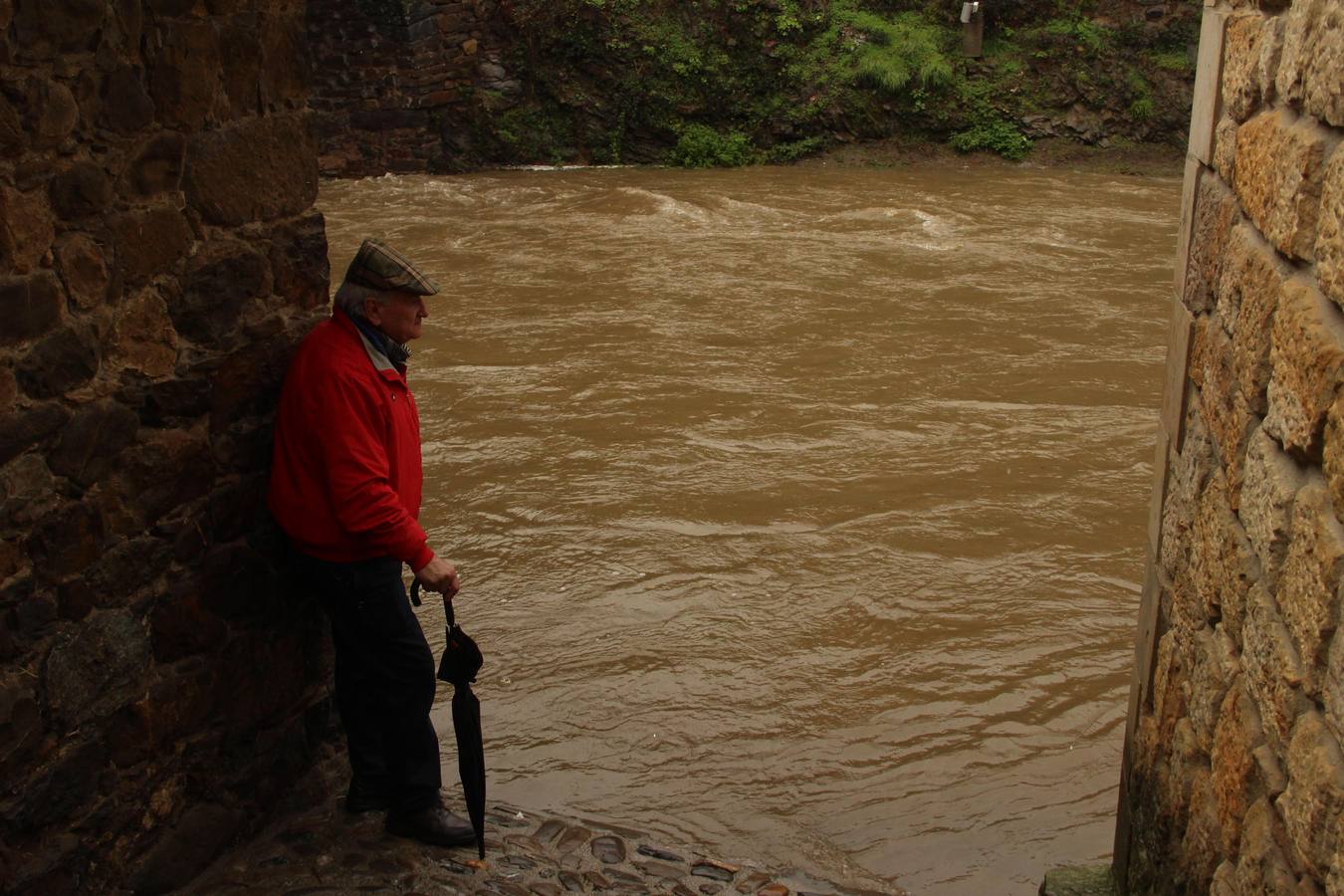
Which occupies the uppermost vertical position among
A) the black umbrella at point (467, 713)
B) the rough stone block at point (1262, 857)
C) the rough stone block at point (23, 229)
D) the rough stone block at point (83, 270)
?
the rough stone block at point (23, 229)

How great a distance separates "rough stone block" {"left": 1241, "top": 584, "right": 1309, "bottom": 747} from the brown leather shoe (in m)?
2.62

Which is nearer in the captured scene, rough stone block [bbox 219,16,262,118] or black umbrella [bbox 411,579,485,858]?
rough stone block [bbox 219,16,262,118]

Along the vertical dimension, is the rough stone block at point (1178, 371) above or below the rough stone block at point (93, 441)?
above

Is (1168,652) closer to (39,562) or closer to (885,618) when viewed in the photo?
(39,562)

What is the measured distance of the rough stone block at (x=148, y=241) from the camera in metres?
3.55

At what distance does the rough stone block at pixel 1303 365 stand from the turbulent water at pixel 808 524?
265 centimetres

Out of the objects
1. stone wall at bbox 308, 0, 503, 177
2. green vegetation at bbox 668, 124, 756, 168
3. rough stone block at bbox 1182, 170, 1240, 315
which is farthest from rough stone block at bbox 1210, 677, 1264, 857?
stone wall at bbox 308, 0, 503, 177

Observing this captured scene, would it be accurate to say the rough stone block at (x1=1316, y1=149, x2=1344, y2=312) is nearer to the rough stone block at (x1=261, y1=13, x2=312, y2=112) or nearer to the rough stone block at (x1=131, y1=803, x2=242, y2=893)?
the rough stone block at (x1=261, y1=13, x2=312, y2=112)

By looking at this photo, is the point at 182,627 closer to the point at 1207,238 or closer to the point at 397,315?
the point at 397,315

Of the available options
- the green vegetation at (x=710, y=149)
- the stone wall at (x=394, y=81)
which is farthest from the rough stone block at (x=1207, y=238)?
the stone wall at (x=394, y=81)

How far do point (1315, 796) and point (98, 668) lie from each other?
2.87 m

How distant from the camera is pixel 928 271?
13.0m

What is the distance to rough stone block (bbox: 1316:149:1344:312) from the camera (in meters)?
2.00

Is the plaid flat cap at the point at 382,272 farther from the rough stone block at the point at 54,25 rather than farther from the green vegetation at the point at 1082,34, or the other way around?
the green vegetation at the point at 1082,34
